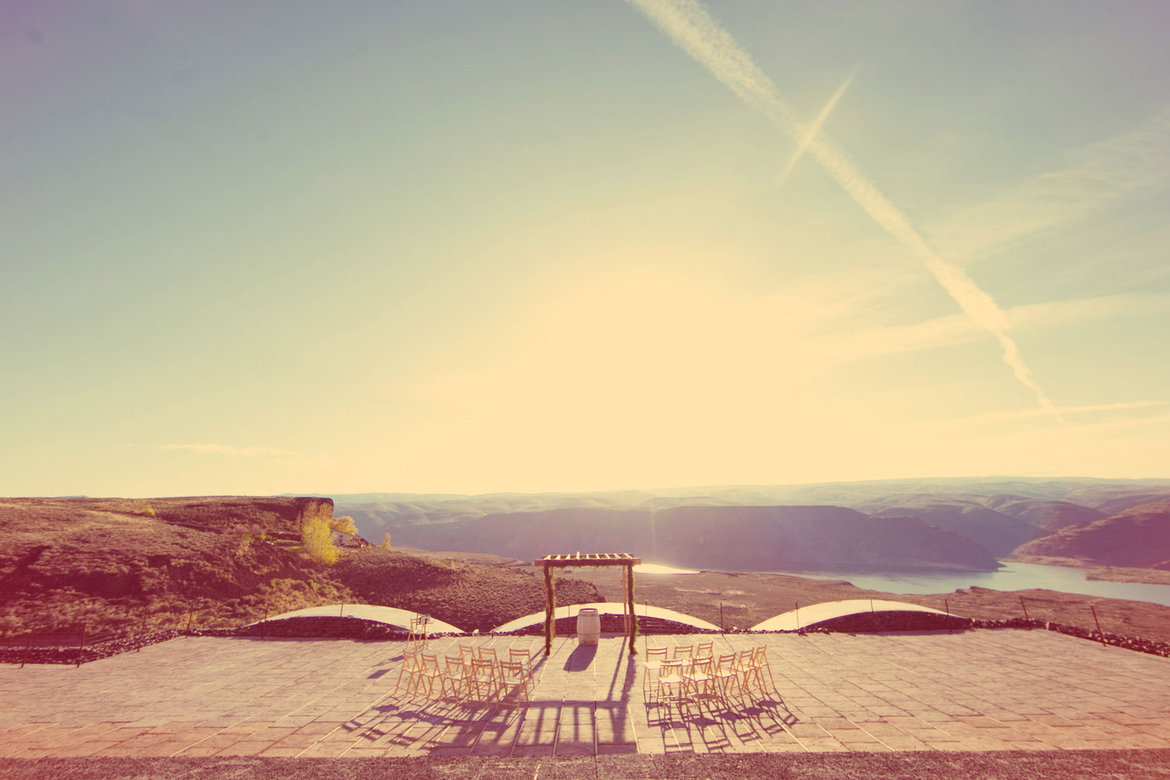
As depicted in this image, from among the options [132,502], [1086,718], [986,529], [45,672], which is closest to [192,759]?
[45,672]

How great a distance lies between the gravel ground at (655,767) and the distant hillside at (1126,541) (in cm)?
14226

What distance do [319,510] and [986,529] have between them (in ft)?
642

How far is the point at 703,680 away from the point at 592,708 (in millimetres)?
2697

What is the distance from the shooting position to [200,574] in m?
30.3

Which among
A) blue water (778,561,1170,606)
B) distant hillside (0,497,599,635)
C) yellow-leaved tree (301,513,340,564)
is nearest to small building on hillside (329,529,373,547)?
distant hillside (0,497,599,635)

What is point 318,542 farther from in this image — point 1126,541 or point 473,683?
point 1126,541

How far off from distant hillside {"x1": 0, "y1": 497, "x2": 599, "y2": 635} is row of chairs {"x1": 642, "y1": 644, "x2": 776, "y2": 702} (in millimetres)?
25596

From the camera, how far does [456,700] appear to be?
1145 centimetres

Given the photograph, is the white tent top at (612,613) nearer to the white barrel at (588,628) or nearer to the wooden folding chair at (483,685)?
the white barrel at (588,628)

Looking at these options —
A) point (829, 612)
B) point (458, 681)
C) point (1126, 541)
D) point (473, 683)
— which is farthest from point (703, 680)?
point (1126, 541)

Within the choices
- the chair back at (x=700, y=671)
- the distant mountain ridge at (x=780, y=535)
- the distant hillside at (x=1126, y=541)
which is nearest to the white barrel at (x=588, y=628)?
the chair back at (x=700, y=671)

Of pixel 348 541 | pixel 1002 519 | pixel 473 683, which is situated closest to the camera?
pixel 473 683

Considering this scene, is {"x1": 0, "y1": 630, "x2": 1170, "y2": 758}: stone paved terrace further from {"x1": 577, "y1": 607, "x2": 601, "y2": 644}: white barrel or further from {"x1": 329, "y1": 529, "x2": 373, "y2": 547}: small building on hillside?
{"x1": 329, "y1": 529, "x2": 373, "y2": 547}: small building on hillside

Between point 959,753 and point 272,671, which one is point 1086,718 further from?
point 272,671
